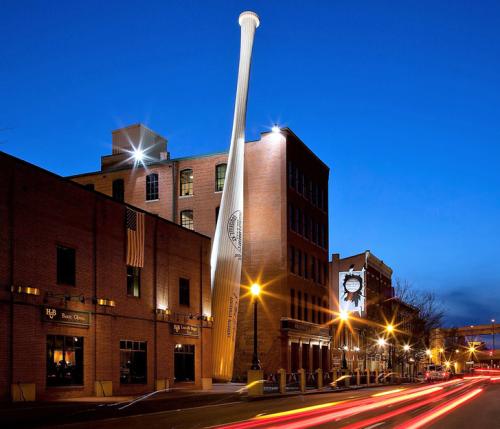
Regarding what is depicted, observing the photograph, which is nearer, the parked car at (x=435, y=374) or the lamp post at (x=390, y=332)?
the parked car at (x=435, y=374)

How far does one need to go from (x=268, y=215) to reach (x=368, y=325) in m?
30.0

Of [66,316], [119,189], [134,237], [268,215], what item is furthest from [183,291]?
[119,189]

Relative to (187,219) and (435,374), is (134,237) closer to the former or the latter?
(187,219)

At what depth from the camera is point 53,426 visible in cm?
1972

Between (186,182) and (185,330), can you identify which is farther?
(186,182)

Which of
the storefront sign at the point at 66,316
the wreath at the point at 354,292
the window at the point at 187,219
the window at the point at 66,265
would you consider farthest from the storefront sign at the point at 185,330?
the wreath at the point at 354,292

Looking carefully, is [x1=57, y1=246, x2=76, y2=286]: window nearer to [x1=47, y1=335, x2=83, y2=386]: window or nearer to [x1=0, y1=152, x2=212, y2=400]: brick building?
[x1=0, y1=152, x2=212, y2=400]: brick building

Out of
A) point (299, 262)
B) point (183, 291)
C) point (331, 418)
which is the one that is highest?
point (299, 262)

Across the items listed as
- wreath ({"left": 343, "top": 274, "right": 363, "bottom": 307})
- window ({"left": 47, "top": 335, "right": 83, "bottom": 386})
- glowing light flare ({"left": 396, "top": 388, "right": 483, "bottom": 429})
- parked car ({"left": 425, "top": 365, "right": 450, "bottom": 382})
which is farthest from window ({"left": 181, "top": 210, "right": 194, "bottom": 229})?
glowing light flare ({"left": 396, "top": 388, "right": 483, "bottom": 429})

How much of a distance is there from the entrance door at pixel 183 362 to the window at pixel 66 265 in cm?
1082

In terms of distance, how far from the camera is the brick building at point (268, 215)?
192ft

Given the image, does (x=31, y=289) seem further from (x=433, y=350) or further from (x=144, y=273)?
(x=433, y=350)

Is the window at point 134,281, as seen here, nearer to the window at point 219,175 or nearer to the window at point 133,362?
the window at point 133,362

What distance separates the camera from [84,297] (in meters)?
33.7
